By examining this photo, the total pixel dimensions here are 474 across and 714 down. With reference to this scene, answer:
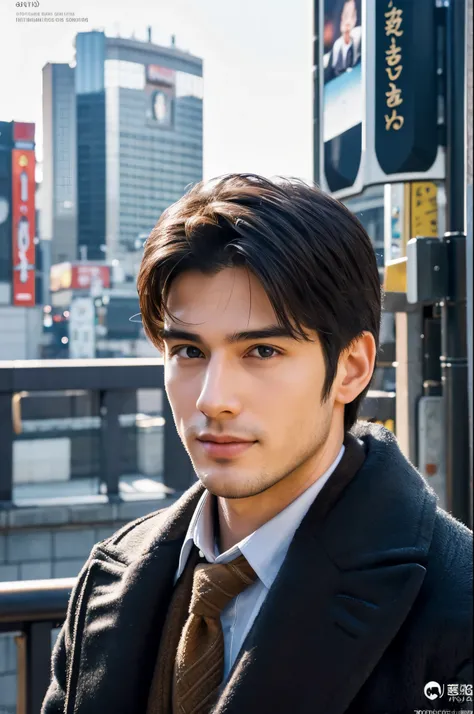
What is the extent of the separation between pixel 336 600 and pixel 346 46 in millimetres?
6319

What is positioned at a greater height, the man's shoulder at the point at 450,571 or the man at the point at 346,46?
the man at the point at 346,46

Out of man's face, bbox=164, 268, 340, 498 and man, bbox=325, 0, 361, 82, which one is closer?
man's face, bbox=164, 268, 340, 498

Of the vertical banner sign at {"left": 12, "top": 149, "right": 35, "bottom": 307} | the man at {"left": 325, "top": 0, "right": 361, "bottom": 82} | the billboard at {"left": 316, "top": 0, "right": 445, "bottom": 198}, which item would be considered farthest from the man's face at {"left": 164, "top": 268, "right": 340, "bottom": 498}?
the vertical banner sign at {"left": 12, "top": 149, "right": 35, "bottom": 307}

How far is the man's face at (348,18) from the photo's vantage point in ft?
21.8

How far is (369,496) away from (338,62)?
6320 millimetres

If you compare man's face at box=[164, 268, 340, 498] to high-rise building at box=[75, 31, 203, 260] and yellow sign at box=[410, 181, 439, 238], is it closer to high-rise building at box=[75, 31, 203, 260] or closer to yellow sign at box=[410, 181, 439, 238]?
high-rise building at box=[75, 31, 203, 260]

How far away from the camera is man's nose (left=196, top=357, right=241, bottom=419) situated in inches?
56.8

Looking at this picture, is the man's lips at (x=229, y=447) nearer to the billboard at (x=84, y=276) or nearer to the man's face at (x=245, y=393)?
the man's face at (x=245, y=393)

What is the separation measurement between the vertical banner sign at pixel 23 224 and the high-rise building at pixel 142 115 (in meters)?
14.1

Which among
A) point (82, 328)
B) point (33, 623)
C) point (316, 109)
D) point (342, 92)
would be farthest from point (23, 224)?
point (33, 623)

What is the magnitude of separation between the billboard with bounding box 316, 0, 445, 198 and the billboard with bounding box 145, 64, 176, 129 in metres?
1.47

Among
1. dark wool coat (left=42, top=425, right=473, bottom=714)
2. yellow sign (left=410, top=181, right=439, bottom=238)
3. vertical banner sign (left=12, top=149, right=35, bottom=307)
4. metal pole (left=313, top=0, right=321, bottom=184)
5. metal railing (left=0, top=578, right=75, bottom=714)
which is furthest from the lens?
vertical banner sign (left=12, top=149, right=35, bottom=307)

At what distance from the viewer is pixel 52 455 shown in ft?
45.5

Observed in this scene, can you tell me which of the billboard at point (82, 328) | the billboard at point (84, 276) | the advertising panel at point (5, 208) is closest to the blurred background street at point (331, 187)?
the advertising panel at point (5, 208)
